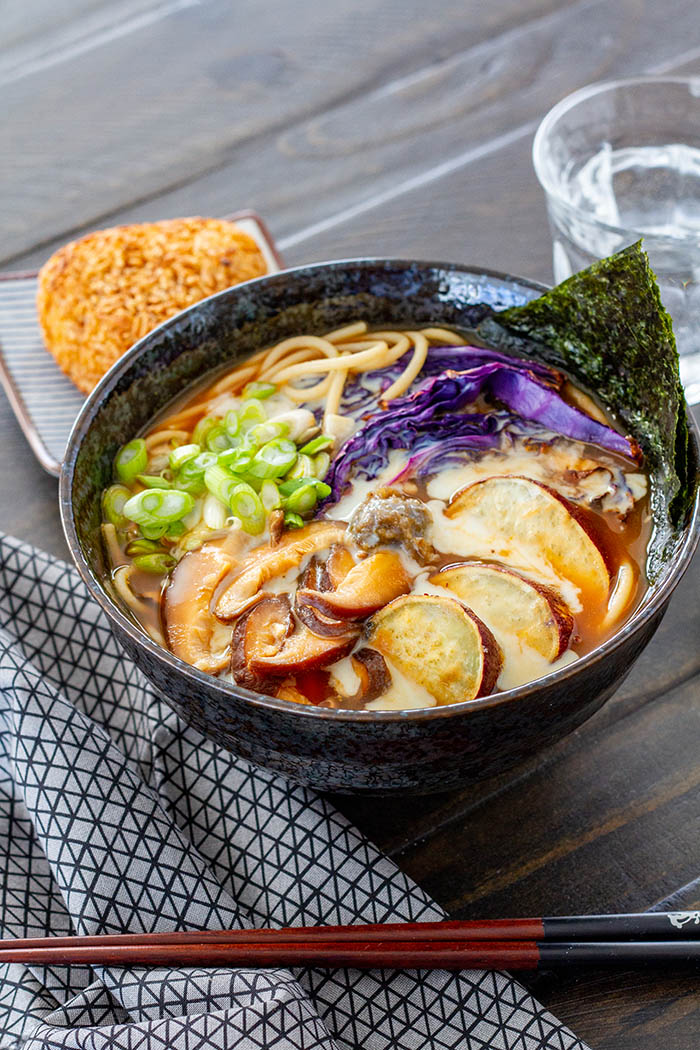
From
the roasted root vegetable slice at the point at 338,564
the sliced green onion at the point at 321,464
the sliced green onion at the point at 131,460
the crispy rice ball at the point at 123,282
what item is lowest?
the roasted root vegetable slice at the point at 338,564

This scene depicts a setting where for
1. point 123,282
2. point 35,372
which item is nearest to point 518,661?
point 123,282

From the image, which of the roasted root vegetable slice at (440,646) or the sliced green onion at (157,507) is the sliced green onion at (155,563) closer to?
the sliced green onion at (157,507)

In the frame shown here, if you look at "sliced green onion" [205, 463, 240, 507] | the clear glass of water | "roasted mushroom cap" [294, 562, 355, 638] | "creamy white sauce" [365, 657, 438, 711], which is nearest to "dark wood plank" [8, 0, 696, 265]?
the clear glass of water

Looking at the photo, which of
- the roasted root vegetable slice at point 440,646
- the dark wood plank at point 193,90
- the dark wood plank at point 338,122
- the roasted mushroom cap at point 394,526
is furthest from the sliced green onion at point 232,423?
the dark wood plank at point 193,90

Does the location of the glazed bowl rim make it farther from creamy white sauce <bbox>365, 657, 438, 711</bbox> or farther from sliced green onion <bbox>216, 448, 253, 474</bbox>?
sliced green onion <bbox>216, 448, 253, 474</bbox>

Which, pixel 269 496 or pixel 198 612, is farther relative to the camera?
pixel 269 496

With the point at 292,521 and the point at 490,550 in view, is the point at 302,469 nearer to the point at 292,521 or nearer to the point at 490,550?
the point at 292,521
